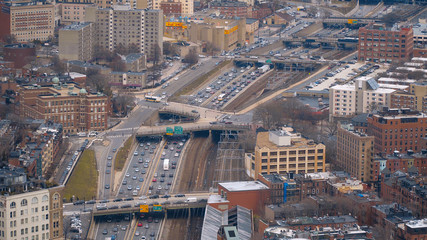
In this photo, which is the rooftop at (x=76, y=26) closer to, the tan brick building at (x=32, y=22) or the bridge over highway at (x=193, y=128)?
the tan brick building at (x=32, y=22)

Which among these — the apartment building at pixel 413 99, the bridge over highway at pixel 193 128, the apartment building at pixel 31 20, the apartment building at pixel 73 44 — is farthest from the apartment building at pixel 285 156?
the apartment building at pixel 31 20

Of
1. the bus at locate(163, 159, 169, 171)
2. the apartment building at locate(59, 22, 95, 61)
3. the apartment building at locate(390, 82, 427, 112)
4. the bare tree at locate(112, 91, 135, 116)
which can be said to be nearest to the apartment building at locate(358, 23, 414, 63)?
the apartment building at locate(390, 82, 427, 112)

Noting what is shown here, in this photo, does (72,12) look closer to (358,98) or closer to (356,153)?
(358,98)

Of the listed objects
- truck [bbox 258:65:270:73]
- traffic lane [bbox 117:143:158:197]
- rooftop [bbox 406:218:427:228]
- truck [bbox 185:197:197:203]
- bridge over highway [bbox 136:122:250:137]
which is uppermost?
truck [bbox 258:65:270:73]

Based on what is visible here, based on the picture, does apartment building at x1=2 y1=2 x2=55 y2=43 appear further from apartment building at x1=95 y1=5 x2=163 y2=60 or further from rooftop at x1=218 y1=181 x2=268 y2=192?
rooftop at x1=218 y1=181 x2=268 y2=192

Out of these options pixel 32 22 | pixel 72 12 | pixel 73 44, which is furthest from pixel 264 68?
pixel 32 22

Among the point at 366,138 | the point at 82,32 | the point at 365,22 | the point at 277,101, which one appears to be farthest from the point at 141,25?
the point at 366,138
